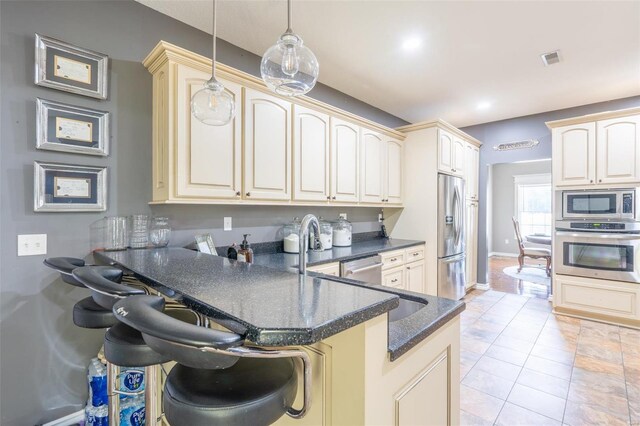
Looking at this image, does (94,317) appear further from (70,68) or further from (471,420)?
(471,420)

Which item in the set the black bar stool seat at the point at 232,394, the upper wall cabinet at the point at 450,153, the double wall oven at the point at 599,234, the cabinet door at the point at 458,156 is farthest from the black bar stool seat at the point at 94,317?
the double wall oven at the point at 599,234

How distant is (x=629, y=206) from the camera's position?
3.25 meters

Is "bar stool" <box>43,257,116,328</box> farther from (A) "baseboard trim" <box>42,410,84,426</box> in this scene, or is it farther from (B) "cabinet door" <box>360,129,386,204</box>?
(B) "cabinet door" <box>360,129,386,204</box>

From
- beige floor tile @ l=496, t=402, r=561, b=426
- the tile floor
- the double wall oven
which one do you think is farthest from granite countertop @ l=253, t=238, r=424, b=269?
the double wall oven

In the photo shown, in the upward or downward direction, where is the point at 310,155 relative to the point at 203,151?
upward

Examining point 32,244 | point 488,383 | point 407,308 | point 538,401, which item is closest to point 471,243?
point 488,383

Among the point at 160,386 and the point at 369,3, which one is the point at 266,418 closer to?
the point at 160,386

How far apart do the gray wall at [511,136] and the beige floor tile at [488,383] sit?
9.24 feet

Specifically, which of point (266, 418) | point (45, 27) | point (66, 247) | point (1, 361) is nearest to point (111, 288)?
point (266, 418)

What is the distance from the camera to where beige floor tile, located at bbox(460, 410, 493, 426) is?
183 centimetres

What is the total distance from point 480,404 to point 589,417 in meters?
0.62

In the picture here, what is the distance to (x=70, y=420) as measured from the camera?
1.76 m

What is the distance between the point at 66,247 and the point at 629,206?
5051 millimetres

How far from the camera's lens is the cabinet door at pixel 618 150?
327 cm
